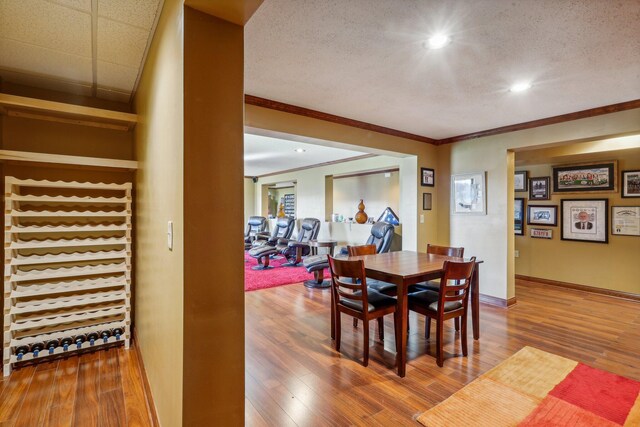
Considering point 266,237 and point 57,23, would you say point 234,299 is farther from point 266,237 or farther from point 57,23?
point 266,237

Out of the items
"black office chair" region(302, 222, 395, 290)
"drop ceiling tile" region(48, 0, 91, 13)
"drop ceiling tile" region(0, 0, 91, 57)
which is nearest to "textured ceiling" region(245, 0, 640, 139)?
"drop ceiling tile" region(48, 0, 91, 13)

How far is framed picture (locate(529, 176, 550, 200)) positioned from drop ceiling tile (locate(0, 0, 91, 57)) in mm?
6109

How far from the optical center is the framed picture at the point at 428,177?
4.57 metres

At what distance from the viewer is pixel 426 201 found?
181 inches

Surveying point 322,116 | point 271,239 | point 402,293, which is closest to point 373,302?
point 402,293

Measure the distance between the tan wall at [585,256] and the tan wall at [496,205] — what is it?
13 centimetres

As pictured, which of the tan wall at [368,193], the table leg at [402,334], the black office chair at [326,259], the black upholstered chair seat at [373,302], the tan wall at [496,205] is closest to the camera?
the table leg at [402,334]

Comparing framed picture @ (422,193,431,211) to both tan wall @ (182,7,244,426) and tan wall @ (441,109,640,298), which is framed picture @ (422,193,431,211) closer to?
tan wall @ (441,109,640,298)

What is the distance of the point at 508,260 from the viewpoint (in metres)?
3.94

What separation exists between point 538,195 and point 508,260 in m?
2.00

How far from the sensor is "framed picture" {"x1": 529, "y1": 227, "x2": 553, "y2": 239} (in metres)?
5.05

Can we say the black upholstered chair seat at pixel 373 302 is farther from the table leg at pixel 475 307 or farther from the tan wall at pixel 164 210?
the tan wall at pixel 164 210

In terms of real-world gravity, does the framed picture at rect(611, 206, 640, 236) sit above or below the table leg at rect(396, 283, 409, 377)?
above

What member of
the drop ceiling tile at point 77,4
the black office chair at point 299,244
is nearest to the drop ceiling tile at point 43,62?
the drop ceiling tile at point 77,4
